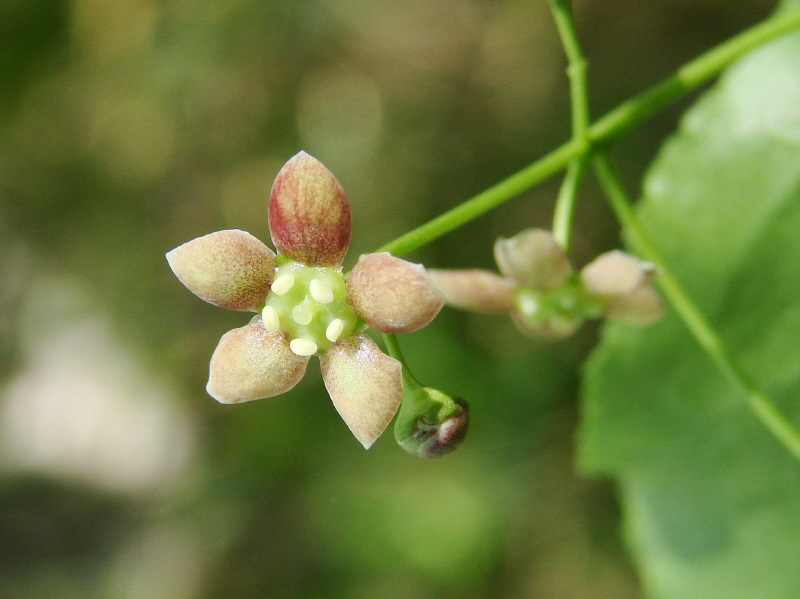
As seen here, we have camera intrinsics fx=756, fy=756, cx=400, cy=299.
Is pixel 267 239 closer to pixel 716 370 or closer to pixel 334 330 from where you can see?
pixel 716 370

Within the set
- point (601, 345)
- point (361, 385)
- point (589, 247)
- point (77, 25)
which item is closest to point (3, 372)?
point (77, 25)

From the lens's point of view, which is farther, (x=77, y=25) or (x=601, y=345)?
(x=77, y=25)

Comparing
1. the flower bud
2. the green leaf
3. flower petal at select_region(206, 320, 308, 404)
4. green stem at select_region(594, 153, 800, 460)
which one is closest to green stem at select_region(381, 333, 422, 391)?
the flower bud

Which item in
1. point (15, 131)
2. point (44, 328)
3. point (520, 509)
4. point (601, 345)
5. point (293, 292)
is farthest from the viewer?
point (44, 328)

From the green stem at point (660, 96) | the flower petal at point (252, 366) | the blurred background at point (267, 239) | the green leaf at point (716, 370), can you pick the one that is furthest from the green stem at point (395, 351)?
the blurred background at point (267, 239)

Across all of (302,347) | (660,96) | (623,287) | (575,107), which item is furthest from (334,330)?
(660,96)

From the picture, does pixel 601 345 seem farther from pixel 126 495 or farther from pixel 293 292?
pixel 126 495

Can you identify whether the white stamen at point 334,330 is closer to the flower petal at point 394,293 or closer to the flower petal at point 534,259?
the flower petal at point 394,293
